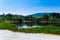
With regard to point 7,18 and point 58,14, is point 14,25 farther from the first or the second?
point 58,14

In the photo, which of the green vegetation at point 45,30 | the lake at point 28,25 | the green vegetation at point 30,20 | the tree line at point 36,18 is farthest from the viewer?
the lake at point 28,25

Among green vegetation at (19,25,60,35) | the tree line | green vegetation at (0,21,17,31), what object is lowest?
green vegetation at (19,25,60,35)

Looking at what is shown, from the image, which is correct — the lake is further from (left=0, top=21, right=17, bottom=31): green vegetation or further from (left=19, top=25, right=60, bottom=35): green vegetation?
(left=19, top=25, right=60, bottom=35): green vegetation

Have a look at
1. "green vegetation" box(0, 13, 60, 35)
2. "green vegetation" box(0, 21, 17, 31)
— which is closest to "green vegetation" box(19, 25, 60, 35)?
"green vegetation" box(0, 13, 60, 35)

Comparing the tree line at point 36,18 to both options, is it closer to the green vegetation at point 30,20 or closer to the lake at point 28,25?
the green vegetation at point 30,20

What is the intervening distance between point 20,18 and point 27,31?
1.45 metres

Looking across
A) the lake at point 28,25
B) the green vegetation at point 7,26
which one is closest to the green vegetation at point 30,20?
the green vegetation at point 7,26

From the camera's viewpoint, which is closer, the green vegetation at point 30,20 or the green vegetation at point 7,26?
the green vegetation at point 7,26

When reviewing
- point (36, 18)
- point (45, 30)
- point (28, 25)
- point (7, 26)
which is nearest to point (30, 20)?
point (36, 18)

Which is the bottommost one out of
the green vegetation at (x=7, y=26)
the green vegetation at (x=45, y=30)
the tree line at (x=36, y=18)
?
the green vegetation at (x=45, y=30)

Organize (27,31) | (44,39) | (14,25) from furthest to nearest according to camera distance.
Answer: (14,25)
(27,31)
(44,39)

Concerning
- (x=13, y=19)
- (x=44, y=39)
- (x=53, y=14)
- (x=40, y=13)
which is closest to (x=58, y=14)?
(x=53, y=14)

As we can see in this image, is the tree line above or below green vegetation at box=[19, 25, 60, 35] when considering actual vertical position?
above

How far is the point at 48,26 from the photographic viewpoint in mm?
10883
